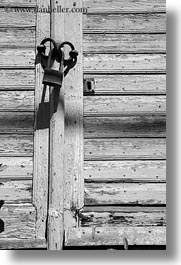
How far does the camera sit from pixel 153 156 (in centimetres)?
236

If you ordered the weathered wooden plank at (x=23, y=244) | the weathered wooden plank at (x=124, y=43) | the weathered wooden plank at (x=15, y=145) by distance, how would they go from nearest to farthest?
the weathered wooden plank at (x=23, y=244) → the weathered wooden plank at (x=15, y=145) → the weathered wooden plank at (x=124, y=43)

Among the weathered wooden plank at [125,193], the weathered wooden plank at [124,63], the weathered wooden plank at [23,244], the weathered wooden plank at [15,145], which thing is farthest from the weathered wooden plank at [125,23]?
the weathered wooden plank at [23,244]

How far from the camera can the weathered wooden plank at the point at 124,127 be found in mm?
2371

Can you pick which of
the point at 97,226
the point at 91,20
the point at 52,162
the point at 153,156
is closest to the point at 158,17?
the point at 91,20

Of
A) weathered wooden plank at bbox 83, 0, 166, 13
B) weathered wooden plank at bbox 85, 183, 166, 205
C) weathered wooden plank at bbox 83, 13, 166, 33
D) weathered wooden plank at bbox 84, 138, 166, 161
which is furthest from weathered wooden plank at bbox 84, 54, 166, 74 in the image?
weathered wooden plank at bbox 85, 183, 166, 205

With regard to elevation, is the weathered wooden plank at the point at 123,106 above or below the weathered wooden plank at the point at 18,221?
above

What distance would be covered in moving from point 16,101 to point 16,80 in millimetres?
106

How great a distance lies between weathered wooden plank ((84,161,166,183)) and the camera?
234cm

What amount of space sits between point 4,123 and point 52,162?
0.30 m

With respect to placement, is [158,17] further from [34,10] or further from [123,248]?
[123,248]

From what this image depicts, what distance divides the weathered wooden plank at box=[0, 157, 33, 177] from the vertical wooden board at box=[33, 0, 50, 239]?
3 cm

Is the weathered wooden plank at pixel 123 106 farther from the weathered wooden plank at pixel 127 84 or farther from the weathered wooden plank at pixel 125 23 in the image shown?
the weathered wooden plank at pixel 125 23

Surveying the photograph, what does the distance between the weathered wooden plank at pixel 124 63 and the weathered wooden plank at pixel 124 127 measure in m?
0.24

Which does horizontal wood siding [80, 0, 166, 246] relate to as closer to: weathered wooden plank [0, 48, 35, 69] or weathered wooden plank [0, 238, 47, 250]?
weathered wooden plank [0, 238, 47, 250]
